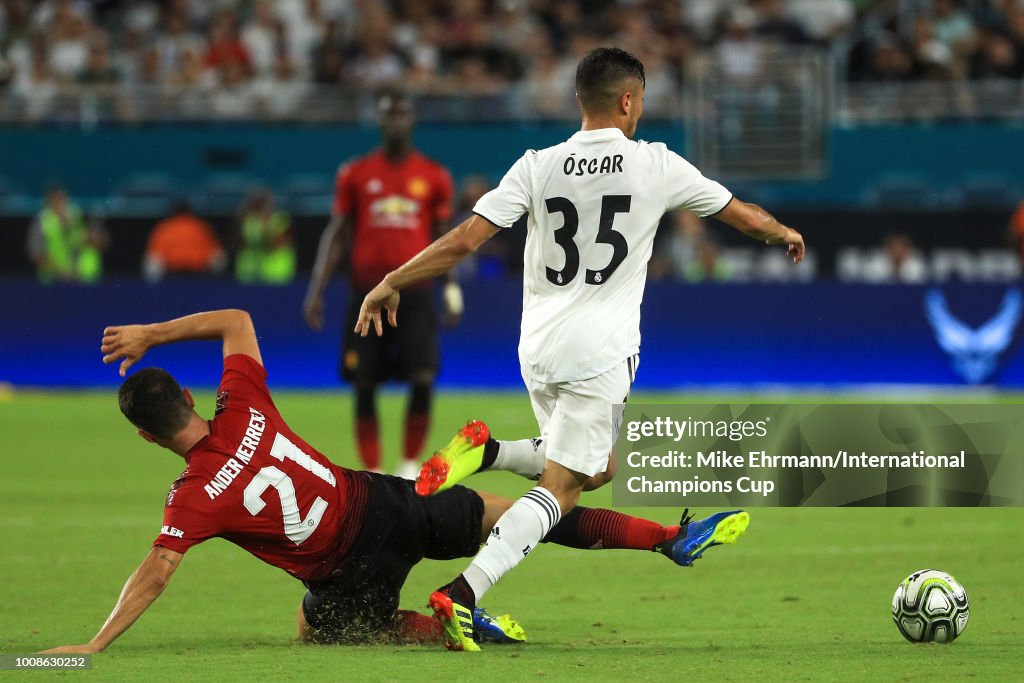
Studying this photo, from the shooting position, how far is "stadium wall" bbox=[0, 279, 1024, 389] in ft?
57.7

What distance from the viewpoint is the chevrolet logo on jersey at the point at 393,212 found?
11188 millimetres

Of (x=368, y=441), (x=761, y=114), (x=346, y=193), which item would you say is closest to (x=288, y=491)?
(x=368, y=441)

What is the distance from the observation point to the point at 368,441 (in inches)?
437

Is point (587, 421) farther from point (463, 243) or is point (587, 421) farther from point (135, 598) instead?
point (135, 598)

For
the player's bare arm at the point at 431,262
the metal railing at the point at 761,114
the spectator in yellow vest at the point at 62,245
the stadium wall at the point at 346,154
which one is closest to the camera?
the player's bare arm at the point at 431,262

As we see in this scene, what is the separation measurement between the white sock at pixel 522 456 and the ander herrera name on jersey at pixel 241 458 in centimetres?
107

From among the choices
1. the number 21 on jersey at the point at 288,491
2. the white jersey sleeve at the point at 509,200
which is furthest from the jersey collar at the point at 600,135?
the number 21 on jersey at the point at 288,491

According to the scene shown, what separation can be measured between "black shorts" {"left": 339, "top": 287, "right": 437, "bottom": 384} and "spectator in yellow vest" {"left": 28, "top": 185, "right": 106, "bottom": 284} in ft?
32.8

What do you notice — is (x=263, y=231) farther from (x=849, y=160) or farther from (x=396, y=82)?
(x=849, y=160)

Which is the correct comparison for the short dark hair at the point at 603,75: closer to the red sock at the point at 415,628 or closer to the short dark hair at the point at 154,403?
the short dark hair at the point at 154,403

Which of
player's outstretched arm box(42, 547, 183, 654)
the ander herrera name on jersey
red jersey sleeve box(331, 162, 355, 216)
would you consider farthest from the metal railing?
player's outstretched arm box(42, 547, 183, 654)

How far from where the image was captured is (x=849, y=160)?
69.6 feet

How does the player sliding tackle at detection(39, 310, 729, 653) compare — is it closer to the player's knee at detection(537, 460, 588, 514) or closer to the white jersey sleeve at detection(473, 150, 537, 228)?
the player's knee at detection(537, 460, 588, 514)

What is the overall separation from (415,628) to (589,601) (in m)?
1.38
